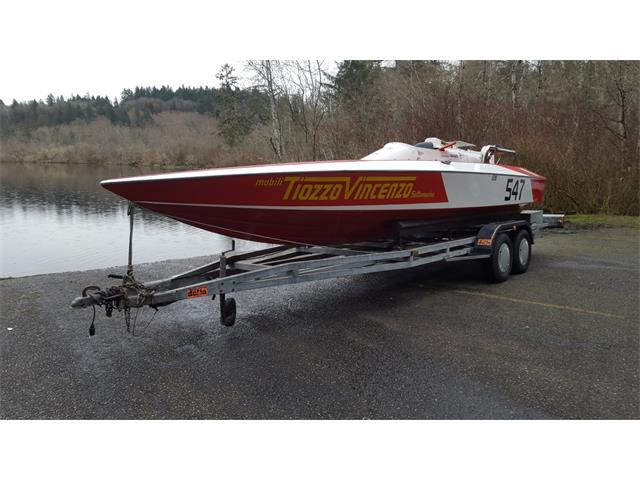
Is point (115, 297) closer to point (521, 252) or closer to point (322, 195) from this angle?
point (322, 195)

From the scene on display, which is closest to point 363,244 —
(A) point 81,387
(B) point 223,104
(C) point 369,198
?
(C) point 369,198

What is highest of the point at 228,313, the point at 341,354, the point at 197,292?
the point at 197,292

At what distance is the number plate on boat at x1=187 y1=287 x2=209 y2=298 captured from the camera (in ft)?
11.5

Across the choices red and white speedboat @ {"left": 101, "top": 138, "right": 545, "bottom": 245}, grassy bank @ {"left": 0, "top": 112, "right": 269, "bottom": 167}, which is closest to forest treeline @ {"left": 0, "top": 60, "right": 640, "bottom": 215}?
grassy bank @ {"left": 0, "top": 112, "right": 269, "bottom": 167}

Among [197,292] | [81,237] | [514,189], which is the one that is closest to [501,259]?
[514,189]

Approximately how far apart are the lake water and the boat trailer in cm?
325

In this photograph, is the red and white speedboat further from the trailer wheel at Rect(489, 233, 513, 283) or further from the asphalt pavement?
the asphalt pavement

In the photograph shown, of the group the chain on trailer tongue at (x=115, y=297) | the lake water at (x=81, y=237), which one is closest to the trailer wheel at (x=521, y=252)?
the chain on trailer tongue at (x=115, y=297)

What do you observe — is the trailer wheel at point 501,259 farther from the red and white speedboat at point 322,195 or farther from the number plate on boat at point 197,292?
the number plate on boat at point 197,292

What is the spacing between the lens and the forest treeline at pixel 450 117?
12539 millimetres

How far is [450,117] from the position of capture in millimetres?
13852

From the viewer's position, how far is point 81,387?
3.14m

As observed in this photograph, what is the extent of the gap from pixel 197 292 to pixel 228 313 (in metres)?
0.62

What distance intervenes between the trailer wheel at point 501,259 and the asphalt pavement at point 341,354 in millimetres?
190
